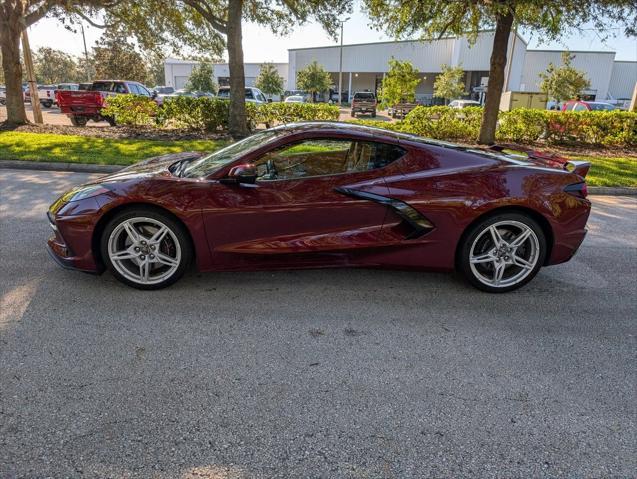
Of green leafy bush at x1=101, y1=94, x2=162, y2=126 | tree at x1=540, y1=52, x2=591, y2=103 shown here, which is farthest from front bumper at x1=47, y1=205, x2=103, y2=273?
tree at x1=540, y1=52, x2=591, y2=103

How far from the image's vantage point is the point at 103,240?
12.0ft

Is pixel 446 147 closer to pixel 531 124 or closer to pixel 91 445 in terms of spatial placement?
pixel 91 445

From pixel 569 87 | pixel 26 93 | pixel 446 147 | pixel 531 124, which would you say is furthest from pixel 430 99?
pixel 446 147

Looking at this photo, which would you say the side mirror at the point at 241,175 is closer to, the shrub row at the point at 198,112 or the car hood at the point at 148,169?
the car hood at the point at 148,169

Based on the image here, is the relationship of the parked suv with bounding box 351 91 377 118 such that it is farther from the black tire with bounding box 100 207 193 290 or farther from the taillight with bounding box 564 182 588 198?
the black tire with bounding box 100 207 193 290

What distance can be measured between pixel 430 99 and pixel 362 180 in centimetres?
6583

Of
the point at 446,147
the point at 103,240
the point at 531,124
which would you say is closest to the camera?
the point at 103,240

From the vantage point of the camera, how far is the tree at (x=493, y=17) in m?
10.2

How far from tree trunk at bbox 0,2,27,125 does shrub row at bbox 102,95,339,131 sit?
2.52 meters

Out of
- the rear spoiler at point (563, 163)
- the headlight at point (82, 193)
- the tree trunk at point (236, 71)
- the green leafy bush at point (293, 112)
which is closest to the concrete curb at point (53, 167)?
the tree trunk at point (236, 71)

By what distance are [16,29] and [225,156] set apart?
1449 cm

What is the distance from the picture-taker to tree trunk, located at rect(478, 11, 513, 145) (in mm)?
11885

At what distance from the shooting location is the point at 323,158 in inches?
152

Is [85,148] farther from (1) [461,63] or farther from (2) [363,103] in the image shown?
(1) [461,63]
